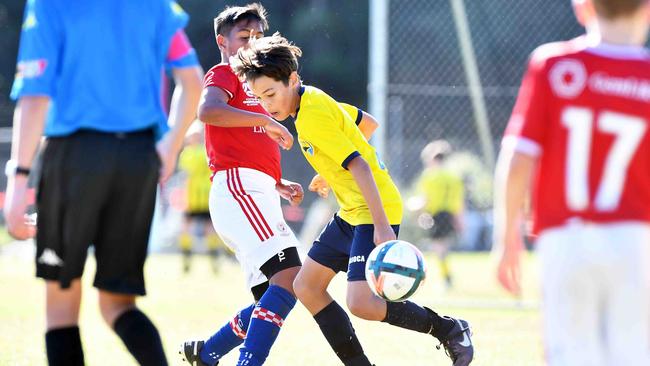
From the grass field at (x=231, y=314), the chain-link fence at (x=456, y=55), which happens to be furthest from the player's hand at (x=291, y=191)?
the chain-link fence at (x=456, y=55)

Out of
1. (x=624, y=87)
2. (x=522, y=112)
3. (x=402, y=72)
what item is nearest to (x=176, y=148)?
(x=522, y=112)

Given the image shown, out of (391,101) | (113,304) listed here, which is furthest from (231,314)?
(113,304)

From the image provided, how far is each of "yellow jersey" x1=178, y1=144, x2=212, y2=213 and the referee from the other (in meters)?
12.9

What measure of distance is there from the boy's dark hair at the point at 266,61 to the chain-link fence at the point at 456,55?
6.47 m

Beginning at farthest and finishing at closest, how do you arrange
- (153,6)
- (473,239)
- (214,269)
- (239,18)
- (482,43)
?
(473,239) < (214,269) < (482,43) < (239,18) < (153,6)

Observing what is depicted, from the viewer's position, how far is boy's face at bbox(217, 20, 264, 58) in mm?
5578

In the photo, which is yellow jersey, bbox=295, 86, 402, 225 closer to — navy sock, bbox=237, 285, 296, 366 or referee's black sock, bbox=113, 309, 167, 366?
navy sock, bbox=237, 285, 296, 366

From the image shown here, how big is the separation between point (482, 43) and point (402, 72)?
1963 mm

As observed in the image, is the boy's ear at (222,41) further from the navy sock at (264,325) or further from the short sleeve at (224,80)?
the navy sock at (264,325)

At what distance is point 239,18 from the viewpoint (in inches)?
221

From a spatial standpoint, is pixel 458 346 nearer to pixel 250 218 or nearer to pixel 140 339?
pixel 250 218

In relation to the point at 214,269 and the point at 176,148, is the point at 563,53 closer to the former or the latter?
the point at 176,148

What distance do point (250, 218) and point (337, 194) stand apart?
459 mm

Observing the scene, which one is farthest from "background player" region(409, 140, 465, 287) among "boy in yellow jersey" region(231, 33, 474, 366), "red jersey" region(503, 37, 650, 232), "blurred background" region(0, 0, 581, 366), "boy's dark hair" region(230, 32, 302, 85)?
"red jersey" region(503, 37, 650, 232)
